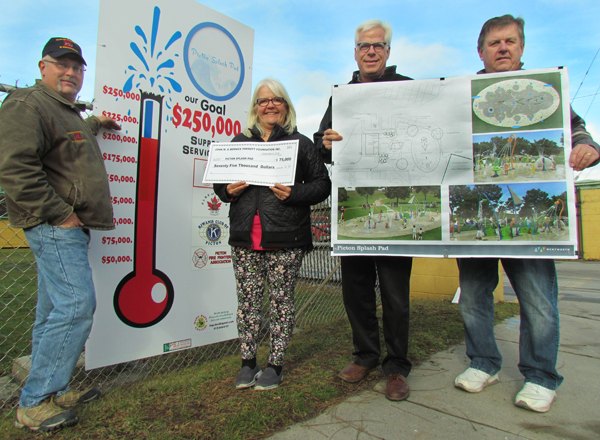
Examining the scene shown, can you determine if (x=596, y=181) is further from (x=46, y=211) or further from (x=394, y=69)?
(x=46, y=211)

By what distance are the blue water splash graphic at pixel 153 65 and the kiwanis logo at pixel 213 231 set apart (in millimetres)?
949

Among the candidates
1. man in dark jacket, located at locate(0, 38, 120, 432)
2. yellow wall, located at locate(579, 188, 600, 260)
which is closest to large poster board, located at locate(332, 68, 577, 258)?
man in dark jacket, located at locate(0, 38, 120, 432)

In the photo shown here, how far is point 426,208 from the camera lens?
217cm

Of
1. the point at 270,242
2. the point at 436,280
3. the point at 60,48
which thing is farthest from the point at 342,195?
the point at 436,280

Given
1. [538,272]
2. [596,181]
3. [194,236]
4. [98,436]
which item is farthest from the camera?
[596,181]

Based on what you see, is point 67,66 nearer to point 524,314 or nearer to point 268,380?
point 268,380

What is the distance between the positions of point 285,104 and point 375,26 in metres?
0.78

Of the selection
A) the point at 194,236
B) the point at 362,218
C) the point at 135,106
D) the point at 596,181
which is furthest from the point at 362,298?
the point at 596,181

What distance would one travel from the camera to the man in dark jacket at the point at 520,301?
2.04 meters

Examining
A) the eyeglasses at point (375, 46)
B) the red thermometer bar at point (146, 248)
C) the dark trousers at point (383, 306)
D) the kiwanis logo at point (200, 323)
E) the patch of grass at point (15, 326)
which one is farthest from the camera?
the kiwanis logo at point (200, 323)

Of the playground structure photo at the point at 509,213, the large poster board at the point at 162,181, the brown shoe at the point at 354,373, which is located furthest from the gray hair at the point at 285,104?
the brown shoe at the point at 354,373

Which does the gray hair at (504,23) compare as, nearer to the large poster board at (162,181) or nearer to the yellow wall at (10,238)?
the large poster board at (162,181)

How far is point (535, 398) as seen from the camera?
6.58 ft

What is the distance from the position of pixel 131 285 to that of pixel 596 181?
755 inches
